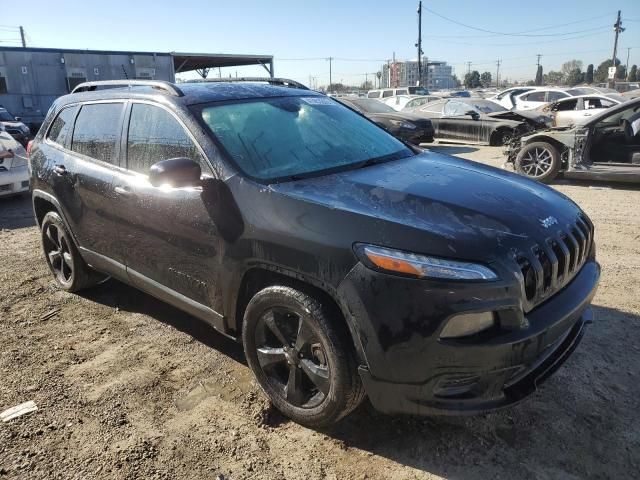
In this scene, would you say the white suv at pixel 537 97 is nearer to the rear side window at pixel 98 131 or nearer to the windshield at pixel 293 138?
the windshield at pixel 293 138

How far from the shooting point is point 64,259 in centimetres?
454

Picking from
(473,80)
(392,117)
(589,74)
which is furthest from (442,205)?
(473,80)

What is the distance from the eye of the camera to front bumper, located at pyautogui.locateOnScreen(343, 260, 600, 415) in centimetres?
210

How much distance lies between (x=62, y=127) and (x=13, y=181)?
5.08m

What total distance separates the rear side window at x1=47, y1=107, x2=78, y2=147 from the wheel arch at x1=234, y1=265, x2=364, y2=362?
2.42m

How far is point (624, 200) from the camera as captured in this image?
721 centimetres

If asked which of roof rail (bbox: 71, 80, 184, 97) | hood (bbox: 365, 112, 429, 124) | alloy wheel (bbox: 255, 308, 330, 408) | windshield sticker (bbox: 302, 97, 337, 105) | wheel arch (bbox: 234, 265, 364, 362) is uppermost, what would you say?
roof rail (bbox: 71, 80, 184, 97)

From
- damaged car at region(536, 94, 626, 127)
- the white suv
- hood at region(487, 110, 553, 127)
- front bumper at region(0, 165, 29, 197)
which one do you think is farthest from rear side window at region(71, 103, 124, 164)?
the white suv

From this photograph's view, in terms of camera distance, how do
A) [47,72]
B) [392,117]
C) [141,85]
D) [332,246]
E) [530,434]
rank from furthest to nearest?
[47,72] < [392,117] < [141,85] < [530,434] < [332,246]

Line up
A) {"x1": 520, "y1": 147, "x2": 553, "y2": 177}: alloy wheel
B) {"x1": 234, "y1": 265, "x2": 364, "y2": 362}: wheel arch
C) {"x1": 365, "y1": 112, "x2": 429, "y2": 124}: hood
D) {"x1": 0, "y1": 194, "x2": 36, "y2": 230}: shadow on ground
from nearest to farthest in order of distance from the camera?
1. {"x1": 234, "y1": 265, "x2": 364, "y2": 362}: wheel arch
2. {"x1": 0, "y1": 194, "x2": 36, "y2": 230}: shadow on ground
3. {"x1": 520, "y1": 147, "x2": 553, "y2": 177}: alloy wheel
4. {"x1": 365, "y1": 112, "x2": 429, "y2": 124}: hood

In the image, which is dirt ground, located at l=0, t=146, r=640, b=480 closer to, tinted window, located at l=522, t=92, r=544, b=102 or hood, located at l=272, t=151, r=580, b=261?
hood, located at l=272, t=151, r=580, b=261

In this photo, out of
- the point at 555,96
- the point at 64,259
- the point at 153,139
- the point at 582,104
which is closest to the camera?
the point at 153,139

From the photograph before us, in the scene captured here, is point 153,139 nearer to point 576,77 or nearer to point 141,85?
point 141,85

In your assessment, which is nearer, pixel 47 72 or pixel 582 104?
pixel 582 104
